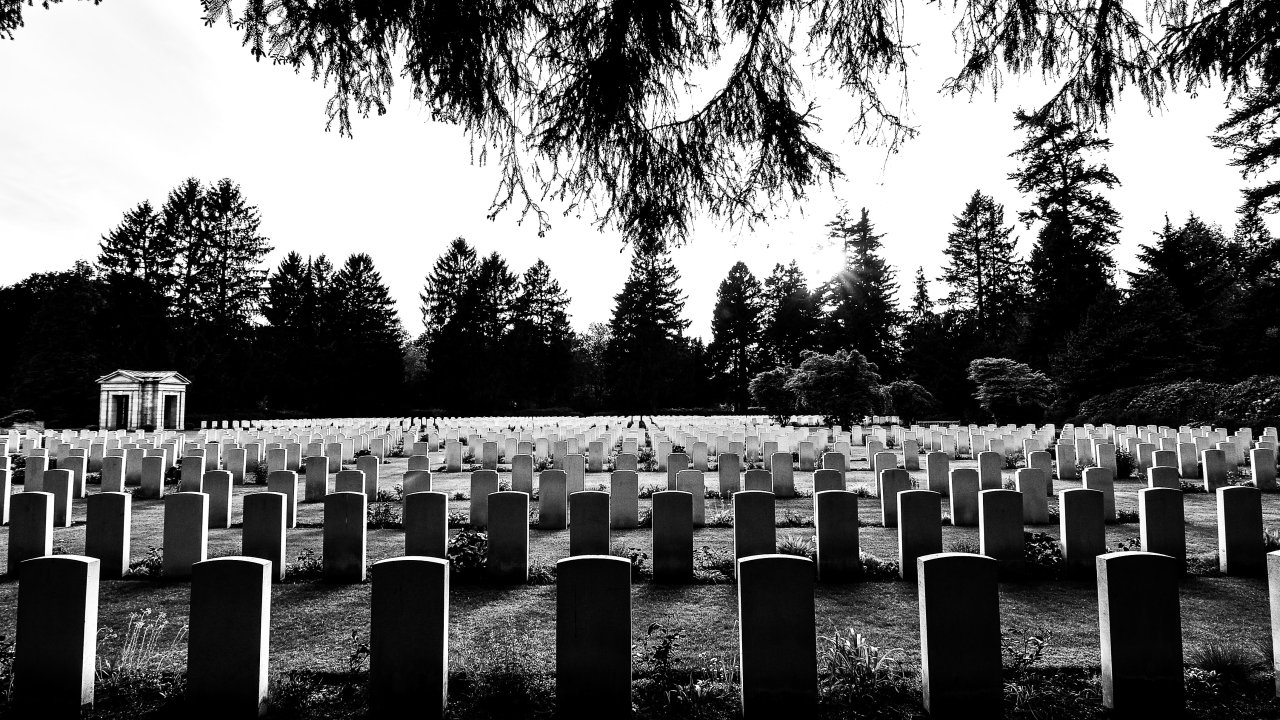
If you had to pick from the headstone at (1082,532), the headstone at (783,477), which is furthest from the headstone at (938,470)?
the headstone at (1082,532)

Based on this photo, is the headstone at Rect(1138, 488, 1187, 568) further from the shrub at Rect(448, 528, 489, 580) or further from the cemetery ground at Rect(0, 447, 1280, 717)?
the shrub at Rect(448, 528, 489, 580)

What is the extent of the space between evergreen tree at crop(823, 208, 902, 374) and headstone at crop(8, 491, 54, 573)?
2162 inches

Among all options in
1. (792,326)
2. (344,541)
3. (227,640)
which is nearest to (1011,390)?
(344,541)

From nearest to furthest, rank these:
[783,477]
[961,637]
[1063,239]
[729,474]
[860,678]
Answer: [961,637] < [860,678] < [729,474] < [783,477] < [1063,239]

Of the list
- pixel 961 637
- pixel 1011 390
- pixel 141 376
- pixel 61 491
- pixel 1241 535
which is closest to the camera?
pixel 961 637

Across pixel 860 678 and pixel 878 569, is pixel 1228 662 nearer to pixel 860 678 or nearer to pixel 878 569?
pixel 860 678

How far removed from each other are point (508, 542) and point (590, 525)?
0.70 m

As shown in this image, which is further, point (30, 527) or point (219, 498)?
point (219, 498)

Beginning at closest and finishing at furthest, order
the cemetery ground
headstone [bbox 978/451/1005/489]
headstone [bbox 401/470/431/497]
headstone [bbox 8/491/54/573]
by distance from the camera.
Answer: the cemetery ground, headstone [bbox 8/491/54/573], headstone [bbox 401/470/431/497], headstone [bbox 978/451/1005/489]

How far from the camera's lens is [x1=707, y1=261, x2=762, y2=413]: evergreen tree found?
2532 inches

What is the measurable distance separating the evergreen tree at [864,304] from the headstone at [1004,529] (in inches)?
2052

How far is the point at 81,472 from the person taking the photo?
33.4 feet

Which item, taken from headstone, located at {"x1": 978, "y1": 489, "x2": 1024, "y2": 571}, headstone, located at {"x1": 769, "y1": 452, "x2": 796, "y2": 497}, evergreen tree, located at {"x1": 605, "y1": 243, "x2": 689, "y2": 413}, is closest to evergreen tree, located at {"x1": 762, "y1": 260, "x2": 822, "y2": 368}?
evergreen tree, located at {"x1": 605, "y1": 243, "x2": 689, "y2": 413}

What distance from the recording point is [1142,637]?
3.03m
